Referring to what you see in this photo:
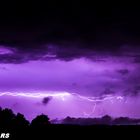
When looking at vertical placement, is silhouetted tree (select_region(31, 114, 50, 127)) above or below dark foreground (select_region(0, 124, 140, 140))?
above

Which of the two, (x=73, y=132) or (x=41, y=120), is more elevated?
(x=41, y=120)

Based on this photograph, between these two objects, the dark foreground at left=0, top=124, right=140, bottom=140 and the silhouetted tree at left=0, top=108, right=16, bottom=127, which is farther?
the silhouetted tree at left=0, top=108, right=16, bottom=127

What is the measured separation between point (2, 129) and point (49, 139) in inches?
199

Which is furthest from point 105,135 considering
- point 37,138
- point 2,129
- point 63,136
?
point 2,129

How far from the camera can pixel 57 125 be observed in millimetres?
37562

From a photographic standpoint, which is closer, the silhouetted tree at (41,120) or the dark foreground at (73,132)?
the dark foreground at (73,132)

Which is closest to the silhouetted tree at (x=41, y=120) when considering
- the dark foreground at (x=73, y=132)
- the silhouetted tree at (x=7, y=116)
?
the silhouetted tree at (x=7, y=116)

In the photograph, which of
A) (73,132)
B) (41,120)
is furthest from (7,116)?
(73,132)

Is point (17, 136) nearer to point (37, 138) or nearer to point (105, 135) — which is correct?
point (37, 138)

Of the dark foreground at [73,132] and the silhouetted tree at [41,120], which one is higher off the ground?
the silhouetted tree at [41,120]

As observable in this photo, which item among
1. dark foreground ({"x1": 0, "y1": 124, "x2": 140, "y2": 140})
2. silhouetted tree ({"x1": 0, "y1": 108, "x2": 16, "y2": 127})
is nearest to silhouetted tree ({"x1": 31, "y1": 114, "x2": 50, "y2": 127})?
silhouetted tree ({"x1": 0, "y1": 108, "x2": 16, "y2": 127})

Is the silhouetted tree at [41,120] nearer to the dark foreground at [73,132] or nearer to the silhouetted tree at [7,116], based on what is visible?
the silhouetted tree at [7,116]

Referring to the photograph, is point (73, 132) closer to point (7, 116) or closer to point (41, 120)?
point (41, 120)

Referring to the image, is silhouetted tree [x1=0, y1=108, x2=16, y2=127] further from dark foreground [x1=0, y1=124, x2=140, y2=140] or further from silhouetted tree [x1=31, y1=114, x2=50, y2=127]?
dark foreground [x1=0, y1=124, x2=140, y2=140]
